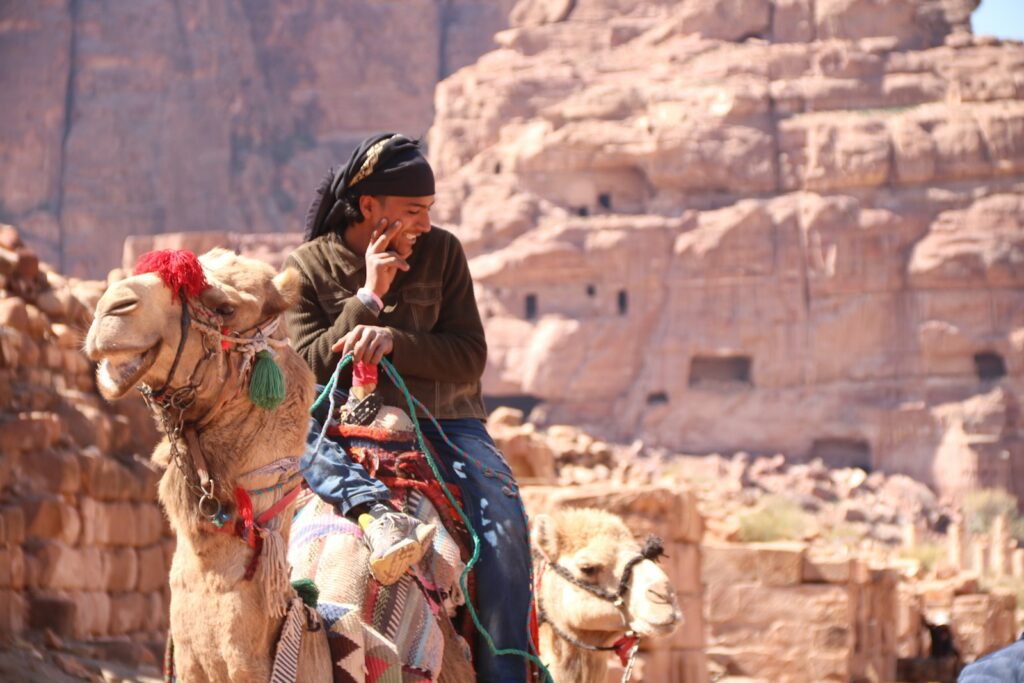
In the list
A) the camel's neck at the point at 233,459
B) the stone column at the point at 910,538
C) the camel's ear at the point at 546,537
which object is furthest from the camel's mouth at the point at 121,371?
the stone column at the point at 910,538

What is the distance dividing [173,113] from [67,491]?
5276 cm

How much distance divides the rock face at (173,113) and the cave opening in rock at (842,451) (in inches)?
890

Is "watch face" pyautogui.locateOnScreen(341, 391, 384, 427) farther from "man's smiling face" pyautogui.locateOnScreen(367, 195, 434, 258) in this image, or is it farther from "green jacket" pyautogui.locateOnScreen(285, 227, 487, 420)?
"man's smiling face" pyautogui.locateOnScreen(367, 195, 434, 258)

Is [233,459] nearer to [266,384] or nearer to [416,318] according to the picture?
[266,384]

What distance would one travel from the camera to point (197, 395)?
406 cm

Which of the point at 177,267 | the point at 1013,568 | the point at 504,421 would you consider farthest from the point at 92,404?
the point at 1013,568

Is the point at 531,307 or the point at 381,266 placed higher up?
the point at 381,266

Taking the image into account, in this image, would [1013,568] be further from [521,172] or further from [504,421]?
[521,172]

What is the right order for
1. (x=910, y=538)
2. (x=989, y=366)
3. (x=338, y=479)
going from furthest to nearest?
(x=989, y=366)
(x=910, y=538)
(x=338, y=479)

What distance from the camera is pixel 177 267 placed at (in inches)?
156

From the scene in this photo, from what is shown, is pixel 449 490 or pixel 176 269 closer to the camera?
pixel 176 269

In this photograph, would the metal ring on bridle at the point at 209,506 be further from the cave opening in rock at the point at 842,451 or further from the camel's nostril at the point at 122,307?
the cave opening in rock at the point at 842,451

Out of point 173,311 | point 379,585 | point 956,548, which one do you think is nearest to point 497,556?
point 379,585

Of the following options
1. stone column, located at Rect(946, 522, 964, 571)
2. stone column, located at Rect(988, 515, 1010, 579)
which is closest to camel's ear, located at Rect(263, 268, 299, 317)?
stone column, located at Rect(946, 522, 964, 571)
